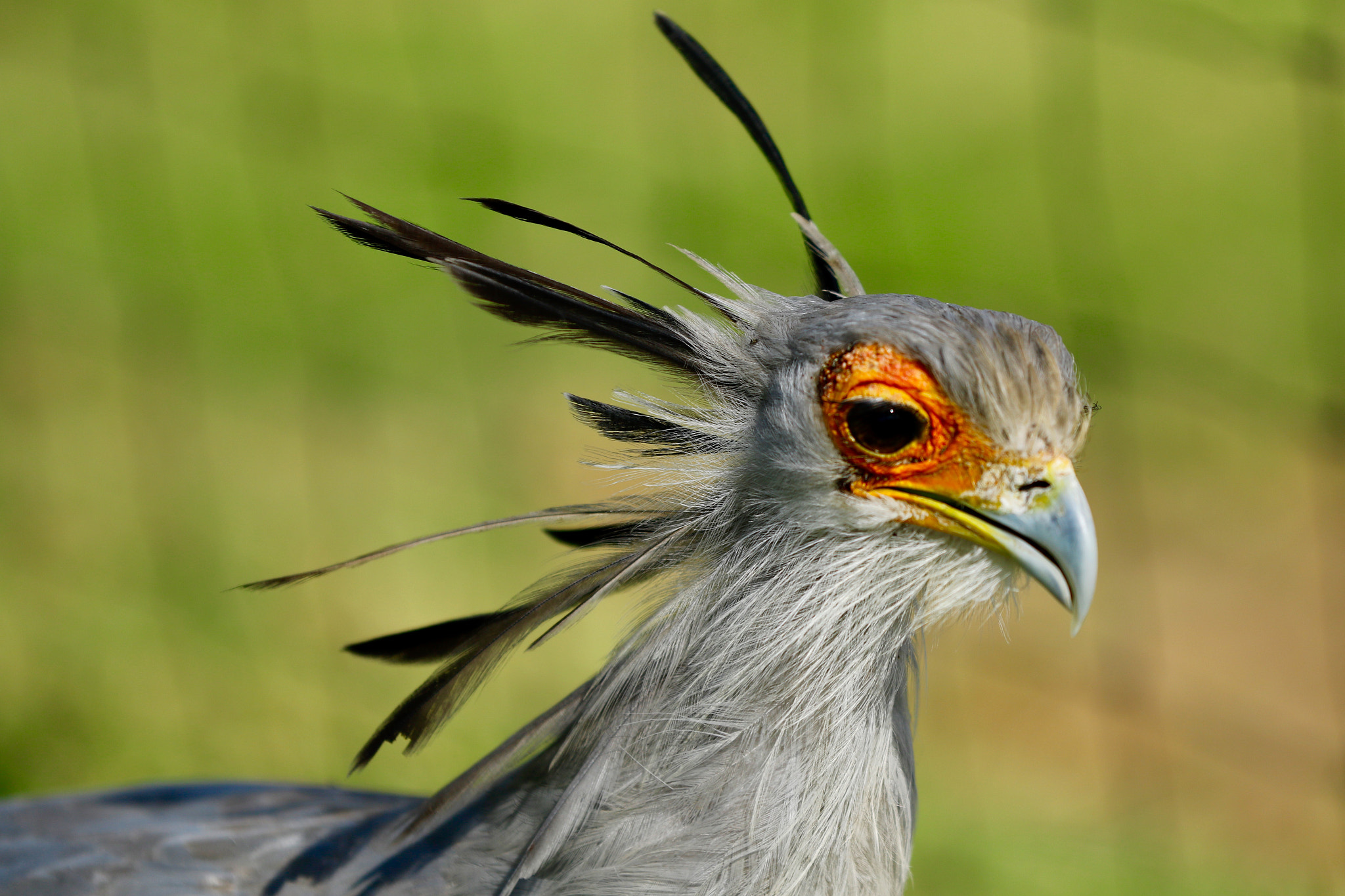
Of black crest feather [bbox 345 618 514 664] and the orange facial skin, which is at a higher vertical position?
the orange facial skin

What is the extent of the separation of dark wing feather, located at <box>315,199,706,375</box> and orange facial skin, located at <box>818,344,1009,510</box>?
10.7 inches

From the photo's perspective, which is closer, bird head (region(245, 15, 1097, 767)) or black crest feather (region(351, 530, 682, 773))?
bird head (region(245, 15, 1097, 767))

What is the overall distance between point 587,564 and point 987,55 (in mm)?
9585

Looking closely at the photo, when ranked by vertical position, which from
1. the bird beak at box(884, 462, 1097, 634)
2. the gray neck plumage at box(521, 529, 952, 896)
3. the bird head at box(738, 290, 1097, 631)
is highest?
the bird head at box(738, 290, 1097, 631)

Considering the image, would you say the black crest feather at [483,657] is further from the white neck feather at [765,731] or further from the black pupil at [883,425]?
the black pupil at [883,425]

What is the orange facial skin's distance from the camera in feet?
5.21

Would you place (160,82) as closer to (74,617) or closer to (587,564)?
(74,617)

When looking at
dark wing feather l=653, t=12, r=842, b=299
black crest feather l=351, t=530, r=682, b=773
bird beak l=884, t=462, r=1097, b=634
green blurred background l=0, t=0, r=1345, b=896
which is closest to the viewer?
bird beak l=884, t=462, r=1097, b=634

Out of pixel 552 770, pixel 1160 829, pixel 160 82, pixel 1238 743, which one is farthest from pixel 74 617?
pixel 160 82

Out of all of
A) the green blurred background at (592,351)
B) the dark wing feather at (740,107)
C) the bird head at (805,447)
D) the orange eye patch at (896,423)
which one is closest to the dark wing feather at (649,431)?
the bird head at (805,447)

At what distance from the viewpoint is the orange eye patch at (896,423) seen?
1.59 m

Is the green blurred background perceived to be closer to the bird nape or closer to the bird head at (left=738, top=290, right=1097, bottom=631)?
the bird nape

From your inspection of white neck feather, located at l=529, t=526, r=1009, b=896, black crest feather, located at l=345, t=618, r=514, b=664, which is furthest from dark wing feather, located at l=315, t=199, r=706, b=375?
black crest feather, located at l=345, t=618, r=514, b=664

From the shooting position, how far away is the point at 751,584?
171 cm
